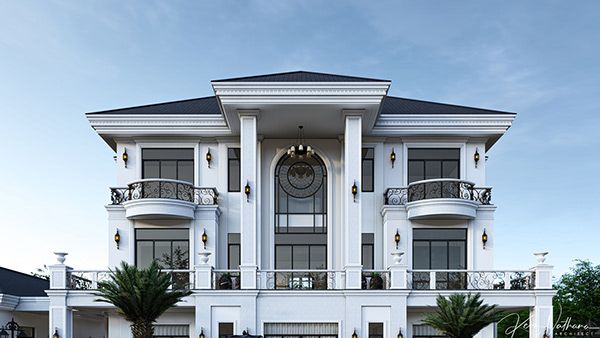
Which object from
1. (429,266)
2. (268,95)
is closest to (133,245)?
(268,95)

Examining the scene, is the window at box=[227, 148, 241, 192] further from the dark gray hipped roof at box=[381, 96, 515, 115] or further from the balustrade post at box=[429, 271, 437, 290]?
the balustrade post at box=[429, 271, 437, 290]

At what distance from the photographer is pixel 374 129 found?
69.4ft

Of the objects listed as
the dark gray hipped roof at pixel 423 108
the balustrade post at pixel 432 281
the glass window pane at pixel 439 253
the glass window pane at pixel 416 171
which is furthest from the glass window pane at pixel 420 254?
the dark gray hipped roof at pixel 423 108

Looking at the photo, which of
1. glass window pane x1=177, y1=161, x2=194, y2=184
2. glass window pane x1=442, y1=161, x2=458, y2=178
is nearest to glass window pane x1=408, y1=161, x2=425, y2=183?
glass window pane x1=442, y1=161, x2=458, y2=178

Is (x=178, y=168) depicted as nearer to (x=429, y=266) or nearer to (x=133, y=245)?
(x=133, y=245)

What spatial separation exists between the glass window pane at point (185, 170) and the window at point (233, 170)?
1.25 meters

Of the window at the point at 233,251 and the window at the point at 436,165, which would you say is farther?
the window at the point at 436,165

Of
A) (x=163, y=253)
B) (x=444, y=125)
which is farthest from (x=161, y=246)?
(x=444, y=125)

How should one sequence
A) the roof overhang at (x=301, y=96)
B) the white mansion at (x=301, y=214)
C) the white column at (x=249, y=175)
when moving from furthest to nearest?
the white column at (x=249, y=175) < the roof overhang at (x=301, y=96) < the white mansion at (x=301, y=214)

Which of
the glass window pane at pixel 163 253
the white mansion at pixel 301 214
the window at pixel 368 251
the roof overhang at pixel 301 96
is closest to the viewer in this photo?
the white mansion at pixel 301 214

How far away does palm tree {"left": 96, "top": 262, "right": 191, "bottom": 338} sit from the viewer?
16125 mm

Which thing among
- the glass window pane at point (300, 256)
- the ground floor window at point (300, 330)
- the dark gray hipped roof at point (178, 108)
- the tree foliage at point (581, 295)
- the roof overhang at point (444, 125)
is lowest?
the tree foliage at point (581, 295)

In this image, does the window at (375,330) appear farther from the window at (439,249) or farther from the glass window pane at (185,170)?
the glass window pane at (185,170)

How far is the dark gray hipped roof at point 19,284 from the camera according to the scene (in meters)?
21.6
